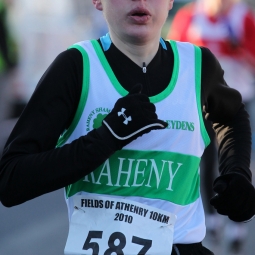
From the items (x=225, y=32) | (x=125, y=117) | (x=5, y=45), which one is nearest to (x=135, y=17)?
(x=125, y=117)

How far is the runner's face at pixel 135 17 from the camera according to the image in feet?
9.27

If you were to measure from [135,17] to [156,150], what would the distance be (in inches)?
18.1

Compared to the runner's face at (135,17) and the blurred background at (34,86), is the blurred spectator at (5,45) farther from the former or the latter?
the runner's face at (135,17)

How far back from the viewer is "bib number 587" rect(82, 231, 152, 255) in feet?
8.91

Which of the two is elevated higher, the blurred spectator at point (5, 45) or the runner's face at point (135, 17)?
the runner's face at point (135, 17)

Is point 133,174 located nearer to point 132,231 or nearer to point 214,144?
point 132,231

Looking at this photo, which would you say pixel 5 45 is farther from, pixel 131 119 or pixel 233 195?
pixel 131 119

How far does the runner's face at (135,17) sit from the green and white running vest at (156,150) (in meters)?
0.12

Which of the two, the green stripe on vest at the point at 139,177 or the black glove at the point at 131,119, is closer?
the black glove at the point at 131,119

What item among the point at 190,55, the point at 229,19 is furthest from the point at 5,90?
the point at 190,55

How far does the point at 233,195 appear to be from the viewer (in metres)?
2.95

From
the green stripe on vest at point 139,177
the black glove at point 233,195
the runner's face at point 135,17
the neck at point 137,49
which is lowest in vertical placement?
the black glove at point 233,195

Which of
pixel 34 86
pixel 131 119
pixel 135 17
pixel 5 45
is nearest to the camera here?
pixel 131 119

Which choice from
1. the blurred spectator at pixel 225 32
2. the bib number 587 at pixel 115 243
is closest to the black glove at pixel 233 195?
the bib number 587 at pixel 115 243
